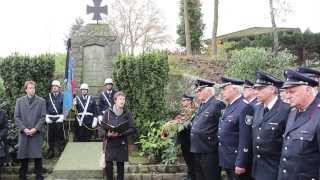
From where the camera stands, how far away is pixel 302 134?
5109 mm

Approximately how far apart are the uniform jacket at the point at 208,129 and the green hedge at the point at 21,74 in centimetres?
536

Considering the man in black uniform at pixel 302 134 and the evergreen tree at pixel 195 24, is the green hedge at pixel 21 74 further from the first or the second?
the evergreen tree at pixel 195 24

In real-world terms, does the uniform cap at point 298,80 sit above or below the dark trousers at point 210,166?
above

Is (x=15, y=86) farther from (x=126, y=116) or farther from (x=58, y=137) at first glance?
(x=126, y=116)

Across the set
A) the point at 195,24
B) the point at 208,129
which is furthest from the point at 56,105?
the point at 195,24

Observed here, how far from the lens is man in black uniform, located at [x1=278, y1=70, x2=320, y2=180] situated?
16.6 ft

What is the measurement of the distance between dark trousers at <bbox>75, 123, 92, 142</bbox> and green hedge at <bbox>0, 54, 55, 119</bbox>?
3.69ft

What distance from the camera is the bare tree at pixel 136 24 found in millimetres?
42438

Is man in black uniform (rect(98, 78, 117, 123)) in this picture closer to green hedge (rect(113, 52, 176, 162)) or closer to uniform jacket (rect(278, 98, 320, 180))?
green hedge (rect(113, 52, 176, 162))

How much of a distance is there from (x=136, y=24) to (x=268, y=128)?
3817cm

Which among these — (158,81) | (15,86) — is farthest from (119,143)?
(15,86)

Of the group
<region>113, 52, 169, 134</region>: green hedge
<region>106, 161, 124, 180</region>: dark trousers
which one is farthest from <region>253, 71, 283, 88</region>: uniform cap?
<region>113, 52, 169, 134</region>: green hedge

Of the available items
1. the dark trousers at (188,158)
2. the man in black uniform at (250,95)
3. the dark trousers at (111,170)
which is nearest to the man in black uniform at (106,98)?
the dark trousers at (188,158)

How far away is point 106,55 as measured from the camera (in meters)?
15.4
